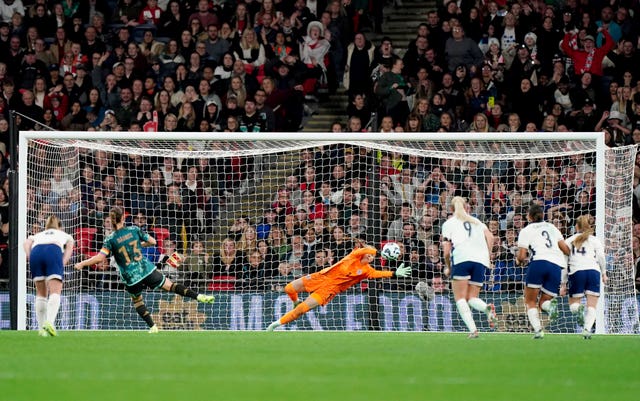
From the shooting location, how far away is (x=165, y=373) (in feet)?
32.5

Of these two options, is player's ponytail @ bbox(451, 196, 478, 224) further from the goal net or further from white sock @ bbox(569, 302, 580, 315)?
the goal net

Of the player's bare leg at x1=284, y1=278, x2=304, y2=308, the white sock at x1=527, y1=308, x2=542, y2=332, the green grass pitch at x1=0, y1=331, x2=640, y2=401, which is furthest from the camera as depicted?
the player's bare leg at x1=284, y1=278, x2=304, y2=308

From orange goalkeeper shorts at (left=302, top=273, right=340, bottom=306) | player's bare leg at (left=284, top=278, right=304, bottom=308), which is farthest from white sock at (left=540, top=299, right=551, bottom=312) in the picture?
player's bare leg at (left=284, top=278, right=304, bottom=308)

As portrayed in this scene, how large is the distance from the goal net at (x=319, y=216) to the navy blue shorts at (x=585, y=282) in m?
2.38

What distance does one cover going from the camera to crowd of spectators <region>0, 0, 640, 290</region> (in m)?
19.1

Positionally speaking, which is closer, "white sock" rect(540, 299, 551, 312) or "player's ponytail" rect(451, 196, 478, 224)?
"player's ponytail" rect(451, 196, 478, 224)

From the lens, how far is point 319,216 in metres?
19.1

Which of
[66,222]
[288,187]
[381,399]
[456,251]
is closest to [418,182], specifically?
[288,187]

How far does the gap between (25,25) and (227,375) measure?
54.5ft

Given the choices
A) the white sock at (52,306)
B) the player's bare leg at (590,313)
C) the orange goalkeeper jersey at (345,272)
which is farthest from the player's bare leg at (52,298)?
the player's bare leg at (590,313)

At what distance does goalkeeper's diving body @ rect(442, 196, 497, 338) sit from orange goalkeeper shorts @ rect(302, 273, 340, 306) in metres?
2.33

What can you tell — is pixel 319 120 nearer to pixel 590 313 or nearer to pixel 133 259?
pixel 133 259

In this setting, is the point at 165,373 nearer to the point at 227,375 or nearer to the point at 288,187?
the point at 227,375

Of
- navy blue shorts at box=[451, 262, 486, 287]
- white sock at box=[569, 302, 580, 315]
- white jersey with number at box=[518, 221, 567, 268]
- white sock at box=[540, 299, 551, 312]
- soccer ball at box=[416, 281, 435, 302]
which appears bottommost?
soccer ball at box=[416, 281, 435, 302]
